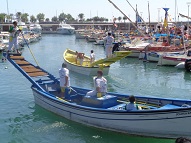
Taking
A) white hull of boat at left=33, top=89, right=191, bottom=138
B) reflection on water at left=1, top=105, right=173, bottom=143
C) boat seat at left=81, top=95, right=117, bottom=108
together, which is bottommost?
reflection on water at left=1, top=105, right=173, bottom=143

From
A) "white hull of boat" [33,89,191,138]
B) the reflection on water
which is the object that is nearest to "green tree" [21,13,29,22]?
the reflection on water

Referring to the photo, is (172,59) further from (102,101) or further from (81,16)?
(81,16)

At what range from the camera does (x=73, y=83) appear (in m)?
23.9

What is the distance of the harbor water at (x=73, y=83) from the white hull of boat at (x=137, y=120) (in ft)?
1.12

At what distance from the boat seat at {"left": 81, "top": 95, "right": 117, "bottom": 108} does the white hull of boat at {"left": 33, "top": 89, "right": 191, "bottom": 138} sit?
0.49 m

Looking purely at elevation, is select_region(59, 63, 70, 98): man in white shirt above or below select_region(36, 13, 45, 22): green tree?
below

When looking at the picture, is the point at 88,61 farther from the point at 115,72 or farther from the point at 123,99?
the point at 123,99

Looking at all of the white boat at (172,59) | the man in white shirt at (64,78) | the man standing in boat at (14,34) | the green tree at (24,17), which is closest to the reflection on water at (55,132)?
the man in white shirt at (64,78)

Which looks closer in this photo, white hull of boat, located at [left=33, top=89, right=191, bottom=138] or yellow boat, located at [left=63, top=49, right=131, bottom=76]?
white hull of boat, located at [left=33, top=89, right=191, bottom=138]

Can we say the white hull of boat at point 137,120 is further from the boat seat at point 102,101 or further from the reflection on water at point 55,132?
the boat seat at point 102,101

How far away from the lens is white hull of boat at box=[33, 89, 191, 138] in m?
10.9

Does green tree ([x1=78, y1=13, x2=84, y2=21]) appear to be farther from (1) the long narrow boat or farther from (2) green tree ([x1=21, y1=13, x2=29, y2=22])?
(1) the long narrow boat

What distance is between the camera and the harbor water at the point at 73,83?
12.7m

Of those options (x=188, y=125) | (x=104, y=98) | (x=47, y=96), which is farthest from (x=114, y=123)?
(x=47, y=96)
